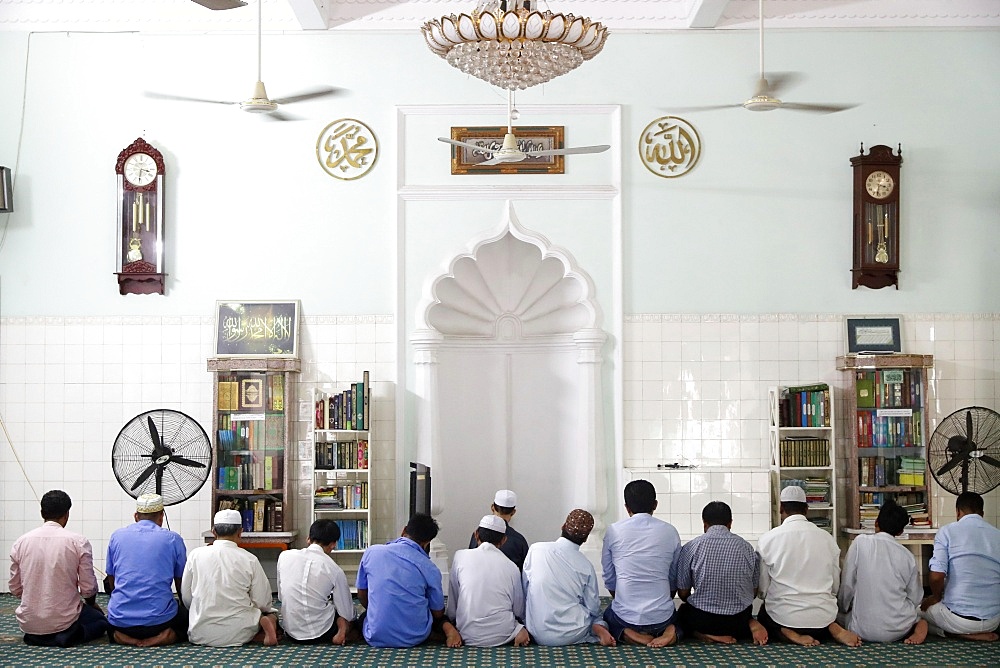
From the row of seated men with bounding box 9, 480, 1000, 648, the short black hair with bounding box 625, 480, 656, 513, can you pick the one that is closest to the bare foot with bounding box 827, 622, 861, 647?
the row of seated men with bounding box 9, 480, 1000, 648

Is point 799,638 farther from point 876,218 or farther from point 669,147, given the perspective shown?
point 669,147

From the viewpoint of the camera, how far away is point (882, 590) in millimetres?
5117

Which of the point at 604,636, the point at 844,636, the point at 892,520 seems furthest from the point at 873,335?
the point at 604,636

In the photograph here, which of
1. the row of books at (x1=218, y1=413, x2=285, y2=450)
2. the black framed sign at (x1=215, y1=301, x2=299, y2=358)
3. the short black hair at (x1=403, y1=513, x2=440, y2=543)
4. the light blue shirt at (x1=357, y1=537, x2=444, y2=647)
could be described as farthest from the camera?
the black framed sign at (x1=215, y1=301, x2=299, y2=358)

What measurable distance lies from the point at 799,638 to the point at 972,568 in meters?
0.96

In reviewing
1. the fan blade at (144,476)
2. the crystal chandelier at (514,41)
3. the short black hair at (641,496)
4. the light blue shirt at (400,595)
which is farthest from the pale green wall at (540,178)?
the crystal chandelier at (514,41)

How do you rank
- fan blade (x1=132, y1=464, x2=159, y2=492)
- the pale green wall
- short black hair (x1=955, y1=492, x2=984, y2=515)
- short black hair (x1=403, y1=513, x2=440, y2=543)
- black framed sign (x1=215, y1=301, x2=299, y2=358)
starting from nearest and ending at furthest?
short black hair (x1=403, y1=513, x2=440, y2=543)
short black hair (x1=955, y1=492, x2=984, y2=515)
fan blade (x1=132, y1=464, x2=159, y2=492)
black framed sign (x1=215, y1=301, x2=299, y2=358)
the pale green wall

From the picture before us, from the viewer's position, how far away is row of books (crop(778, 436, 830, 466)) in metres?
6.85

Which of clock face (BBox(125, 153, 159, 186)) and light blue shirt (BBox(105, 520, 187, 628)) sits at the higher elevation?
clock face (BBox(125, 153, 159, 186))

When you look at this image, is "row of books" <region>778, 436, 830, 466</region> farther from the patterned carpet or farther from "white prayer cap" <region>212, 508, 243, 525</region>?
"white prayer cap" <region>212, 508, 243, 525</region>

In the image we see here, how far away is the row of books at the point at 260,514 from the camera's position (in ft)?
22.4

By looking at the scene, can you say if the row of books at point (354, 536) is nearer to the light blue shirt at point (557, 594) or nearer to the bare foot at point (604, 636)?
the light blue shirt at point (557, 594)

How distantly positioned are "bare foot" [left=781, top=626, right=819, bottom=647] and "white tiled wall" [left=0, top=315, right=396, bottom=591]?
291 centimetres

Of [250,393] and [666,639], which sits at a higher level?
[250,393]
